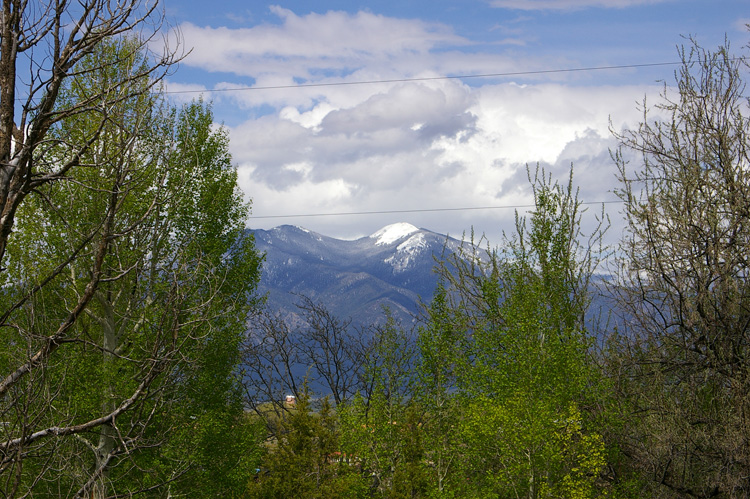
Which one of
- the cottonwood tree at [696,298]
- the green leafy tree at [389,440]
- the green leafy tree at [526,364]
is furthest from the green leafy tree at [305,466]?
the cottonwood tree at [696,298]

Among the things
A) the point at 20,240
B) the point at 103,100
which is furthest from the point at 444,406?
the point at 103,100

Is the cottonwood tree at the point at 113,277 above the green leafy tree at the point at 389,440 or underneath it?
above

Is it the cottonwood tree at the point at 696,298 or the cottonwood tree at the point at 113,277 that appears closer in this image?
the cottonwood tree at the point at 113,277

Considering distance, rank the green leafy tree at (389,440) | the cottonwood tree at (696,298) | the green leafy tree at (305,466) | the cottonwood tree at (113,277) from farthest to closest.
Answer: the green leafy tree at (389,440) < the green leafy tree at (305,466) < the cottonwood tree at (696,298) < the cottonwood tree at (113,277)

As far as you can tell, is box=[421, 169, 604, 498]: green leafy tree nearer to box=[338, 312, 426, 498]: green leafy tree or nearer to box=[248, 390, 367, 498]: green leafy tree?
box=[338, 312, 426, 498]: green leafy tree

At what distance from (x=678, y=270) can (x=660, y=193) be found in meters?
1.86

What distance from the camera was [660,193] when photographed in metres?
15.9

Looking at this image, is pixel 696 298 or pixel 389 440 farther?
pixel 389 440

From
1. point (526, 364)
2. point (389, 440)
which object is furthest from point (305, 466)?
point (526, 364)

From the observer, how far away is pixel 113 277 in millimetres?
6270

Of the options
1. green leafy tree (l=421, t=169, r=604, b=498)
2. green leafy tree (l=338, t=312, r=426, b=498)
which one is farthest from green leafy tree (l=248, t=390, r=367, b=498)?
green leafy tree (l=421, t=169, r=604, b=498)

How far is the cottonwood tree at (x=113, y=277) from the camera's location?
6070mm

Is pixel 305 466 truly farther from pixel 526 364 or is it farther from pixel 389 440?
pixel 526 364

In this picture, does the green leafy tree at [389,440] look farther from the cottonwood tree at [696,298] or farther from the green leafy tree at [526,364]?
the cottonwood tree at [696,298]
